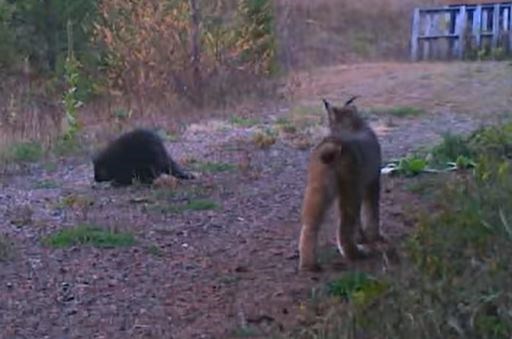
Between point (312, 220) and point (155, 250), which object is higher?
point (312, 220)

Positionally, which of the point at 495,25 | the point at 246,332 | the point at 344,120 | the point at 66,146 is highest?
the point at 495,25

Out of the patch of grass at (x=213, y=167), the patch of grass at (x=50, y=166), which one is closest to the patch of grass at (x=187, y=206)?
the patch of grass at (x=213, y=167)

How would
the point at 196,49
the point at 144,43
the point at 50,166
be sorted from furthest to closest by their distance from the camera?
the point at 196,49 < the point at 144,43 < the point at 50,166

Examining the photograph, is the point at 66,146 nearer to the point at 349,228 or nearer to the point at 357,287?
the point at 349,228

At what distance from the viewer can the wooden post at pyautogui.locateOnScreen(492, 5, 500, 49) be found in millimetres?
26781

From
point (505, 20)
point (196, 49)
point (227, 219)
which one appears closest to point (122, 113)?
point (196, 49)

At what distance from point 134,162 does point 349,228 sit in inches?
172

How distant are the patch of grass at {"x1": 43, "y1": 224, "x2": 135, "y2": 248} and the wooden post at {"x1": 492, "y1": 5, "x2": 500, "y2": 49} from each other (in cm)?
1880

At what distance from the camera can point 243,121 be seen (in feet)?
57.2

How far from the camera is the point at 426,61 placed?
27.5m

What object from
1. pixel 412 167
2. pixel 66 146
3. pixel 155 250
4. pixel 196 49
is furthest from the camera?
pixel 196 49

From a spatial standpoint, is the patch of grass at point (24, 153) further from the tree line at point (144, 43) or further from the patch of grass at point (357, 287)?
the patch of grass at point (357, 287)

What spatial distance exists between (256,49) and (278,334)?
15278mm

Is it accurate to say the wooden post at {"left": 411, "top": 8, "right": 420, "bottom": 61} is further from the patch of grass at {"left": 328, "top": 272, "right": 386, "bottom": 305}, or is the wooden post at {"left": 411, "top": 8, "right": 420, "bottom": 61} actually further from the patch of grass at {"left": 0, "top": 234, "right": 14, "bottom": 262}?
the patch of grass at {"left": 328, "top": 272, "right": 386, "bottom": 305}
